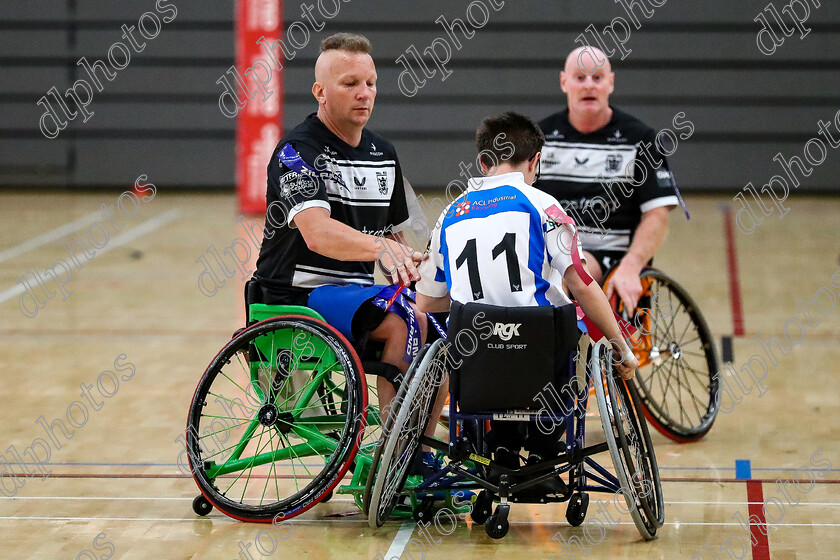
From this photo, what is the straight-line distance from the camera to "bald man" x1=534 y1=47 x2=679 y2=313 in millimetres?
4488

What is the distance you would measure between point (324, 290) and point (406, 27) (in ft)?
33.2

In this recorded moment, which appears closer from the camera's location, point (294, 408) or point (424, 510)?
point (424, 510)

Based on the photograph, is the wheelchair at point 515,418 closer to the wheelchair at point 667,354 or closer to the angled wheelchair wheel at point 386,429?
the angled wheelchair wheel at point 386,429

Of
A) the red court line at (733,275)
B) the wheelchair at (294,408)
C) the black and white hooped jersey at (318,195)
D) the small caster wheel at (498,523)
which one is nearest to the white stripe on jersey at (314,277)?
the black and white hooped jersey at (318,195)

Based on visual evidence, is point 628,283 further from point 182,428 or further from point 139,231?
point 139,231

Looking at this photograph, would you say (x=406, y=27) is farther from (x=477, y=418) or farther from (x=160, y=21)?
(x=477, y=418)

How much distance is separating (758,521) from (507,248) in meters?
1.17

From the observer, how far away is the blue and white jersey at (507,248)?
3.04 meters

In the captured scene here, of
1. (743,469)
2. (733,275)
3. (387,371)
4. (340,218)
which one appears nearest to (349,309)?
(387,371)

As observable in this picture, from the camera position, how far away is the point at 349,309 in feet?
11.1

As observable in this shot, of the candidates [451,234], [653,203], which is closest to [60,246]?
[653,203]

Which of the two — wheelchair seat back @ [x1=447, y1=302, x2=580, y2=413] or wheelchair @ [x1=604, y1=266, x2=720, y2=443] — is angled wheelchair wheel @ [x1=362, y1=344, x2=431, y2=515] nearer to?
wheelchair seat back @ [x1=447, y1=302, x2=580, y2=413]

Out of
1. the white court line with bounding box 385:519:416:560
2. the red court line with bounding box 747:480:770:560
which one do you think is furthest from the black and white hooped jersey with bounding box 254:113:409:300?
the red court line with bounding box 747:480:770:560

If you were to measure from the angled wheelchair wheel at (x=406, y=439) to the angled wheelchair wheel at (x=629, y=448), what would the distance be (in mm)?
460
